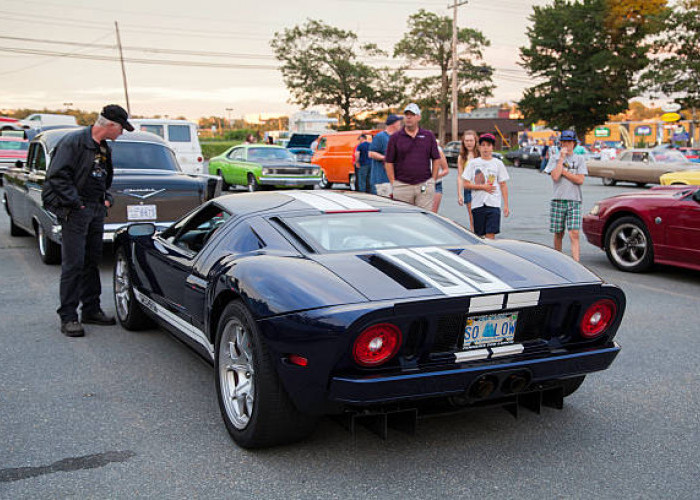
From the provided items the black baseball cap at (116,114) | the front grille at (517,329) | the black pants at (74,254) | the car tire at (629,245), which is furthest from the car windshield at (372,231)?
the car tire at (629,245)

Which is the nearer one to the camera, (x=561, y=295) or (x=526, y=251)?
(x=561, y=295)

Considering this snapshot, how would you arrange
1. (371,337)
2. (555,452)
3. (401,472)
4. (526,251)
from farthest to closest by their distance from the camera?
(526,251) → (555,452) → (401,472) → (371,337)

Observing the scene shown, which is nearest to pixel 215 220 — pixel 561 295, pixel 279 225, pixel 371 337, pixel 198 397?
pixel 279 225

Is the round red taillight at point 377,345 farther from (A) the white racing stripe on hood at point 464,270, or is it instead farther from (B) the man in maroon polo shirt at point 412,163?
(B) the man in maroon polo shirt at point 412,163

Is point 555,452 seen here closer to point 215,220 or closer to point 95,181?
point 215,220

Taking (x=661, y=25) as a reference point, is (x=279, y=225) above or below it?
below

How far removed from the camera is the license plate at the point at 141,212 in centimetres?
800

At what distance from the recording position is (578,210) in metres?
8.09

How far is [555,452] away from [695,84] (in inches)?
1719

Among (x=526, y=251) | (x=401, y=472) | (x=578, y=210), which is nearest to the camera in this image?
(x=401, y=472)

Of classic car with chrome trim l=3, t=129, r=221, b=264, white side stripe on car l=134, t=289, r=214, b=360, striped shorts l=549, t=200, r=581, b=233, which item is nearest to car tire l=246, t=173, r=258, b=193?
classic car with chrome trim l=3, t=129, r=221, b=264

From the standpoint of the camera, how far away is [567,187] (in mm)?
8031

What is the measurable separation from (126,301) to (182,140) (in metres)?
15.4

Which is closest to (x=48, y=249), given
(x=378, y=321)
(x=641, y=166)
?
(x=378, y=321)
